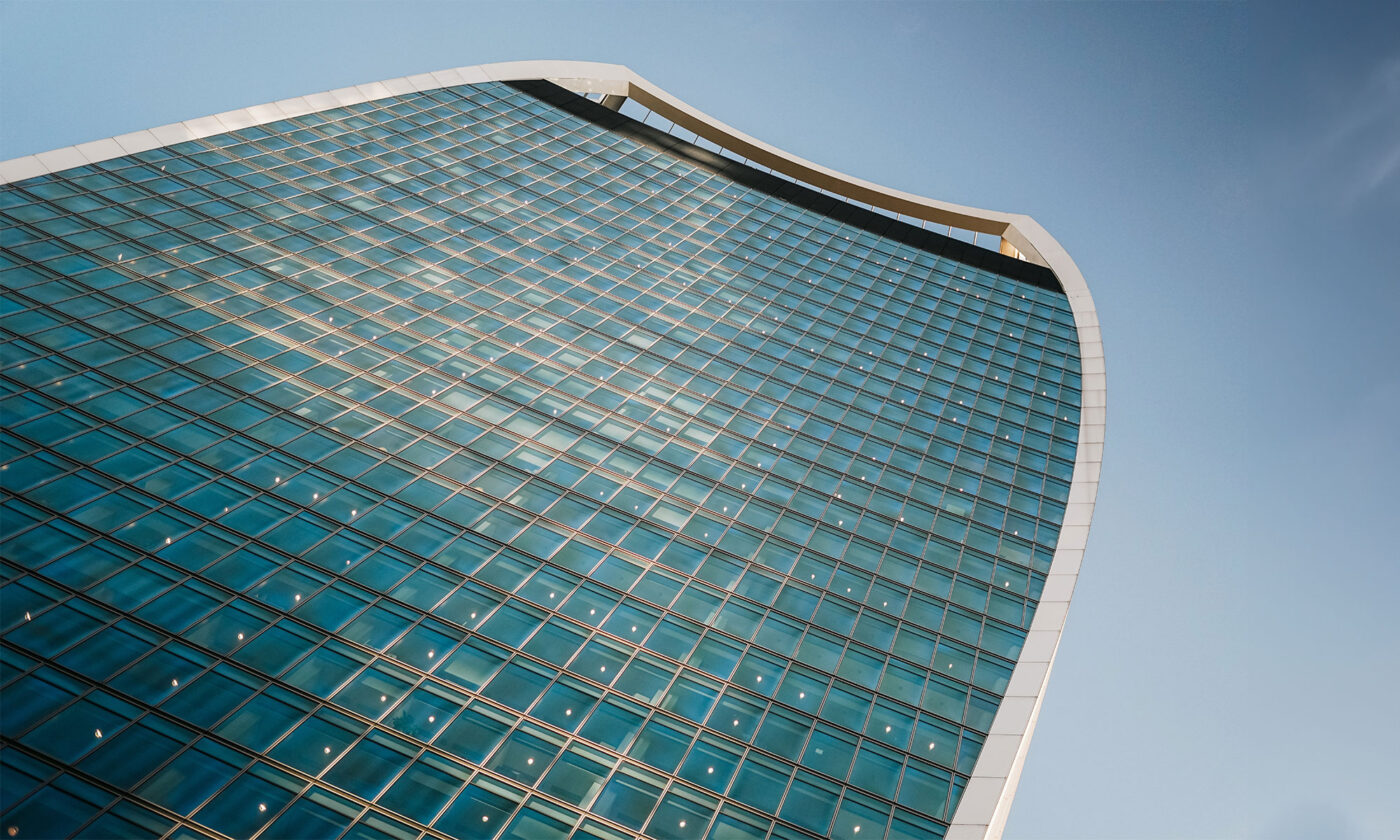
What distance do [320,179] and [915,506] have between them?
30.9 m

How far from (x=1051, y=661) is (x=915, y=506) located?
817cm

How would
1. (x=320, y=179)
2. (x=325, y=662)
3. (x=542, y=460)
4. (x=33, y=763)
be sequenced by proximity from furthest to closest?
1. (x=320, y=179)
2. (x=542, y=460)
3. (x=325, y=662)
4. (x=33, y=763)

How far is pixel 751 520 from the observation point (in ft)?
109

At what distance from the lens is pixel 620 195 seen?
5297cm

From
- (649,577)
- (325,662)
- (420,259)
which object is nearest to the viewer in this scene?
(325,662)

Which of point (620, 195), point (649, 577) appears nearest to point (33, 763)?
point (649, 577)

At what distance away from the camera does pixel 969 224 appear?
2510 inches

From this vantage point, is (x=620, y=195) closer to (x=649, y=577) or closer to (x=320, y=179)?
(x=320, y=179)

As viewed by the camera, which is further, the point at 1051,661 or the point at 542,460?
the point at 542,460

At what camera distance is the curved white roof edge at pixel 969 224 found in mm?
26547

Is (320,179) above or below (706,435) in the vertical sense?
above

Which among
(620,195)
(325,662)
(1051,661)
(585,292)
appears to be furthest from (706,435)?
(620,195)

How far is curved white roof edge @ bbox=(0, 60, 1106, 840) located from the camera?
87.1 ft

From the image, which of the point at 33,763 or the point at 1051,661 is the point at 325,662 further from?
the point at 1051,661
